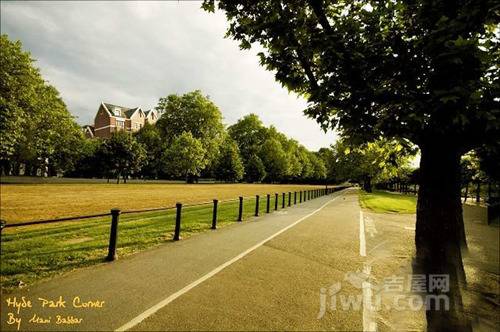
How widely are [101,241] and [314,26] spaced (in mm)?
7981

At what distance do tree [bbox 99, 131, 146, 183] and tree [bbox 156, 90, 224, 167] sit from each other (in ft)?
44.3

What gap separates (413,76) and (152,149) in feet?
202

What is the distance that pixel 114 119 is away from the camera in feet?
243

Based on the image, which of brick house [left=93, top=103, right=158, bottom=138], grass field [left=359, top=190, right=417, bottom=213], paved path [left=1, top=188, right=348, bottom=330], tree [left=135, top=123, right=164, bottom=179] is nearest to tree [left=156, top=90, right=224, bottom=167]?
tree [left=135, top=123, right=164, bottom=179]

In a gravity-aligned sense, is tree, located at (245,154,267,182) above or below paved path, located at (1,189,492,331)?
above

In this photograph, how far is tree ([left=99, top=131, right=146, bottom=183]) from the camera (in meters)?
42.2

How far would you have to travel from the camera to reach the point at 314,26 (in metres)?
5.96

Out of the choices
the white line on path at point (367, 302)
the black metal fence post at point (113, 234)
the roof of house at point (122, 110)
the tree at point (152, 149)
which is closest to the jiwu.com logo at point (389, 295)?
the white line on path at point (367, 302)

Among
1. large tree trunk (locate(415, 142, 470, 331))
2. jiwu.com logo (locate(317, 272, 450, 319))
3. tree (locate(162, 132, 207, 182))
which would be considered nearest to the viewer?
jiwu.com logo (locate(317, 272, 450, 319))

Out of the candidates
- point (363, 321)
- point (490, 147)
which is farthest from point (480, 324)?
point (490, 147)

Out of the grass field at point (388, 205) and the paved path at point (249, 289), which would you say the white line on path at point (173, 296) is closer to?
the paved path at point (249, 289)

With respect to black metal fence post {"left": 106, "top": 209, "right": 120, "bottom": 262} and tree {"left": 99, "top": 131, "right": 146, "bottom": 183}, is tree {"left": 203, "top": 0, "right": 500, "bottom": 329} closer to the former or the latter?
black metal fence post {"left": 106, "top": 209, "right": 120, "bottom": 262}

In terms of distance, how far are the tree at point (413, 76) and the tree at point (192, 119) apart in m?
51.0

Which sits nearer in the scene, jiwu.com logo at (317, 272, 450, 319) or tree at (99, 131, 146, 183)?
jiwu.com logo at (317, 272, 450, 319)
